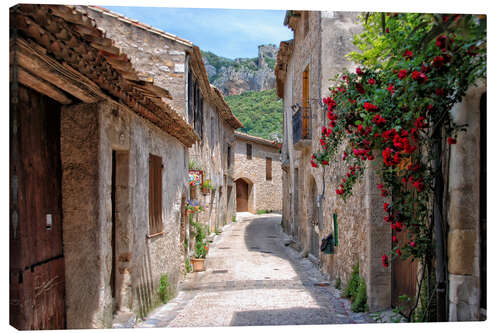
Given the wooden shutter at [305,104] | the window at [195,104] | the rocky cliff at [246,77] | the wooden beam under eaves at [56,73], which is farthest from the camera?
the rocky cliff at [246,77]

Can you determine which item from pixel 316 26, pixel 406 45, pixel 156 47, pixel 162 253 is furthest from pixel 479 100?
pixel 156 47

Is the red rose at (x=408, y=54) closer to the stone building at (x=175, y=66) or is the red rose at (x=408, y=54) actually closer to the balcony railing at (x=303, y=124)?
the stone building at (x=175, y=66)

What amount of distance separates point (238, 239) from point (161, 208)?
7757 millimetres

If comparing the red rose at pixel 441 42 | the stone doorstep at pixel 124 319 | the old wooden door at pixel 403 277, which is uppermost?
the red rose at pixel 441 42

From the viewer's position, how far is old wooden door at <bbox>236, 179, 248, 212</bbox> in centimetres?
2515

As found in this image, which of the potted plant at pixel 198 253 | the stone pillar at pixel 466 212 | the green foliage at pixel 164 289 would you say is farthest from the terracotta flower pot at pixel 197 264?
the stone pillar at pixel 466 212

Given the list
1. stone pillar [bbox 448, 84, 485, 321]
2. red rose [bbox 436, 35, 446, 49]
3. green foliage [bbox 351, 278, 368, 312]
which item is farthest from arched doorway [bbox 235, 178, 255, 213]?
red rose [bbox 436, 35, 446, 49]

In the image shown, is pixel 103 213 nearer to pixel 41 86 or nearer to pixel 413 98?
pixel 41 86

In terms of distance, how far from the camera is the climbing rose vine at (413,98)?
267 centimetres

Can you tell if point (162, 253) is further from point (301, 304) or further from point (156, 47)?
point (156, 47)

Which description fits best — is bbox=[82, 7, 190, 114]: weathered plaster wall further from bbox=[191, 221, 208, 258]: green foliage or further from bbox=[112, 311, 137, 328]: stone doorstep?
bbox=[112, 311, 137, 328]: stone doorstep

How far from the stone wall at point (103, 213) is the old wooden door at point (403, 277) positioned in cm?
293

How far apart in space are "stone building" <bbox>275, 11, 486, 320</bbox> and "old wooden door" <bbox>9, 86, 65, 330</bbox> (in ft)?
10.0

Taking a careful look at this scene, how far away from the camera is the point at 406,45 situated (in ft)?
9.90
